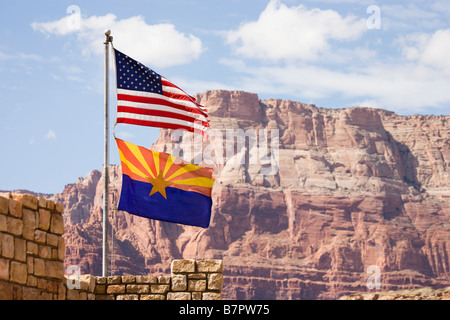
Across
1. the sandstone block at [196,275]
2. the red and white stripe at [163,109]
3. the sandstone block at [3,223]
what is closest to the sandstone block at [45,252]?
the sandstone block at [3,223]

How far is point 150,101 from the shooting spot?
22.1 meters

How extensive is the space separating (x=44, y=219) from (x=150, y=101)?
7189mm

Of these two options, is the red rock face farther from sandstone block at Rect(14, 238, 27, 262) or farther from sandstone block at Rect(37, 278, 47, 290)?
sandstone block at Rect(14, 238, 27, 262)

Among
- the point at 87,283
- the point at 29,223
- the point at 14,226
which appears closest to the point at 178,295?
the point at 87,283

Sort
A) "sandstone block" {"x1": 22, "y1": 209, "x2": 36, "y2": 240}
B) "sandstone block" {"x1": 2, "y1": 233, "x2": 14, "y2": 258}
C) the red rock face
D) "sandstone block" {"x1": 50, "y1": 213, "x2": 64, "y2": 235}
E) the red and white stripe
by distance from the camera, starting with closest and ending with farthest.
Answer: "sandstone block" {"x1": 2, "y1": 233, "x2": 14, "y2": 258} → "sandstone block" {"x1": 22, "y1": 209, "x2": 36, "y2": 240} → "sandstone block" {"x1": 50, "y1": 213, "x2": 64, "y2": 235} → the red and white stripe → the red rock face

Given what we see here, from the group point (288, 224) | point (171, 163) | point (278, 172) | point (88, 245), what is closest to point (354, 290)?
Result: point (288, 224)

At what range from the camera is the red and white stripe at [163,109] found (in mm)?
21672

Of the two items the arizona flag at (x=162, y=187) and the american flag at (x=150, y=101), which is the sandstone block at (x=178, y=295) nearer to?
the arizona flag at (x=162, y=187)

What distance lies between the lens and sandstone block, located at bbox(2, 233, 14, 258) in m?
14.1

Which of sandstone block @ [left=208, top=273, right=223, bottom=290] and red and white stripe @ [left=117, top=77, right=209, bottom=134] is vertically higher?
red and white stripe @ [left=117, top=77, right=209, bottom=134]

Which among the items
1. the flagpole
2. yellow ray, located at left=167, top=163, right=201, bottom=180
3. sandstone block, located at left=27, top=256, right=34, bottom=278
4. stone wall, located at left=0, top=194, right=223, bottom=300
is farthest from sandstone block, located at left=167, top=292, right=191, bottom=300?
yellow ray, located at left=167, top=163, right=201, bottom=180

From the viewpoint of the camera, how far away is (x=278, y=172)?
194 m

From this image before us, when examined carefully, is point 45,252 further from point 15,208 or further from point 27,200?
point 15,208

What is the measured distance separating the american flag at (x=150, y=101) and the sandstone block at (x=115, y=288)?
485cm
